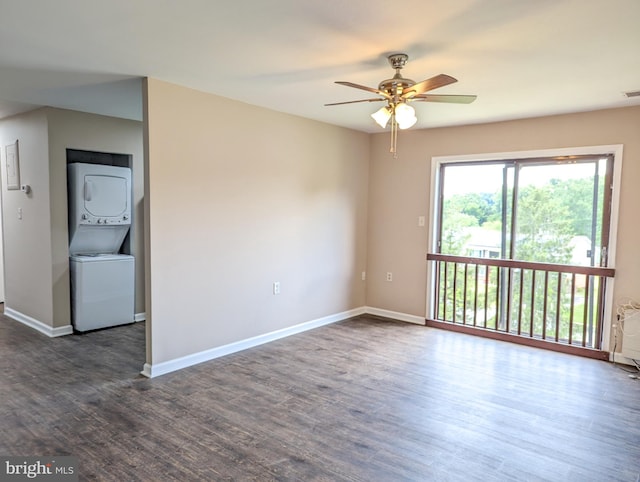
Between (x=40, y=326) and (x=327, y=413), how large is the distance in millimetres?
3683

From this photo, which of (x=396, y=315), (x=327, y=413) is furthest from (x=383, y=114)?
(x=396, y=315)

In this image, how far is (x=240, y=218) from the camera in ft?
13.4

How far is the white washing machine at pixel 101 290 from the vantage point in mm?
4566

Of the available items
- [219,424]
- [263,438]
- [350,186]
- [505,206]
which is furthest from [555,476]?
[350,186]

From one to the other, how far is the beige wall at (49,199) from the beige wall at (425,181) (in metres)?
3.06

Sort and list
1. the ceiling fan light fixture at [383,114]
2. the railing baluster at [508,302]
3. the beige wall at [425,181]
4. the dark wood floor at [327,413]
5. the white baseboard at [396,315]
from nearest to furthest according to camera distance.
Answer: the dark wood floor at [327,413] → the ceiling fan light fixture at [383,114] → the beige wall at [425,181] → the railing baluster at [508,302] → the white baseboard at [396,315]

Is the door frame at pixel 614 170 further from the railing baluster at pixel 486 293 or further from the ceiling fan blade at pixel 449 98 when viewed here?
the ceiling fan blade at pixel 449 98

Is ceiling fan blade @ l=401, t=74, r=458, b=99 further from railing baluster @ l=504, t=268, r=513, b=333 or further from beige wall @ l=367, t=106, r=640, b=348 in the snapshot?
railing baluster @ l=504, t=268, r=513, b=333

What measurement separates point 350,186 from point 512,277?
2210 mm

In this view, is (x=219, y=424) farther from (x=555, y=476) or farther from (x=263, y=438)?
(x=555, y=476)

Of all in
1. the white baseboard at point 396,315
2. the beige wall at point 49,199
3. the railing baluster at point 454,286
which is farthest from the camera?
A: the white baseboard at point 396,315

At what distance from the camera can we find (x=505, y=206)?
464 centimetres

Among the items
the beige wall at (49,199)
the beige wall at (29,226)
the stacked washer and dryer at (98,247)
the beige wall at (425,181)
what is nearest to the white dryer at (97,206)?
the stacked washer and dryer at (98,247)

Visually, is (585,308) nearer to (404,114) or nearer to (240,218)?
(404,114)
